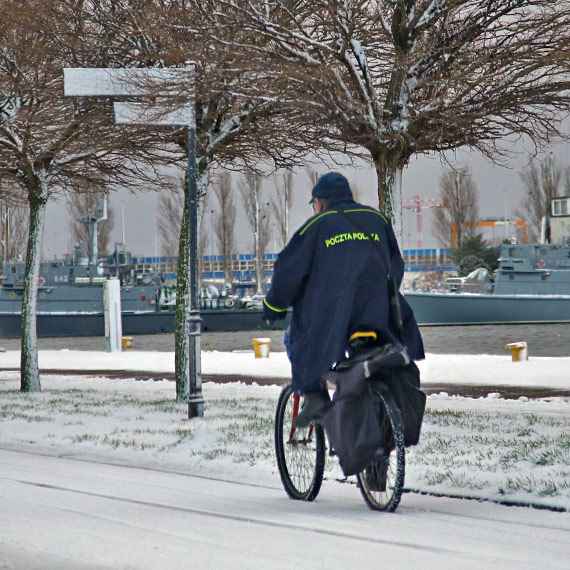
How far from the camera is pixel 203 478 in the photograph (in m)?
6.37

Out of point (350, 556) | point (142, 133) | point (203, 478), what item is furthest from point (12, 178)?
point (350, 556)

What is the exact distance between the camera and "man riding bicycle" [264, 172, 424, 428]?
4852 mm

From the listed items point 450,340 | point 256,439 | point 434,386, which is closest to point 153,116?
point 256,439

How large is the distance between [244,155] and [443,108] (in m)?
4.22

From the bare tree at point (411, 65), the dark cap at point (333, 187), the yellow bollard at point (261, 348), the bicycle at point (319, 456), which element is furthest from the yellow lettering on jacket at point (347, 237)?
the yellow bollard at point (261, 348)

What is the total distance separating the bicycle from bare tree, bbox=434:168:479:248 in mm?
A: 54493

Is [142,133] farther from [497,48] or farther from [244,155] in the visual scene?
[497,48]

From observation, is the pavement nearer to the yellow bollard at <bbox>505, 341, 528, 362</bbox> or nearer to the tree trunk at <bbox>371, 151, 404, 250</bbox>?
the tree trunk at <bbox>371, 151, 404, 250</bbox>

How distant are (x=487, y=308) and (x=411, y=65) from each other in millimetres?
36930

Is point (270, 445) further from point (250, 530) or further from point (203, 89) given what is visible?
point (203, 89)

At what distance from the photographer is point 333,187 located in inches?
201

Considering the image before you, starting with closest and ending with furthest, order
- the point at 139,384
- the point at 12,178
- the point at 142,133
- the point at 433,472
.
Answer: the point at 433,472 < the point at 142,133 < the point at 12,178 < the point at 139,384

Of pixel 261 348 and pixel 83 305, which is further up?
pixel 83 305

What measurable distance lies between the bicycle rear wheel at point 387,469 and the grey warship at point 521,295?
3961 centimetres
